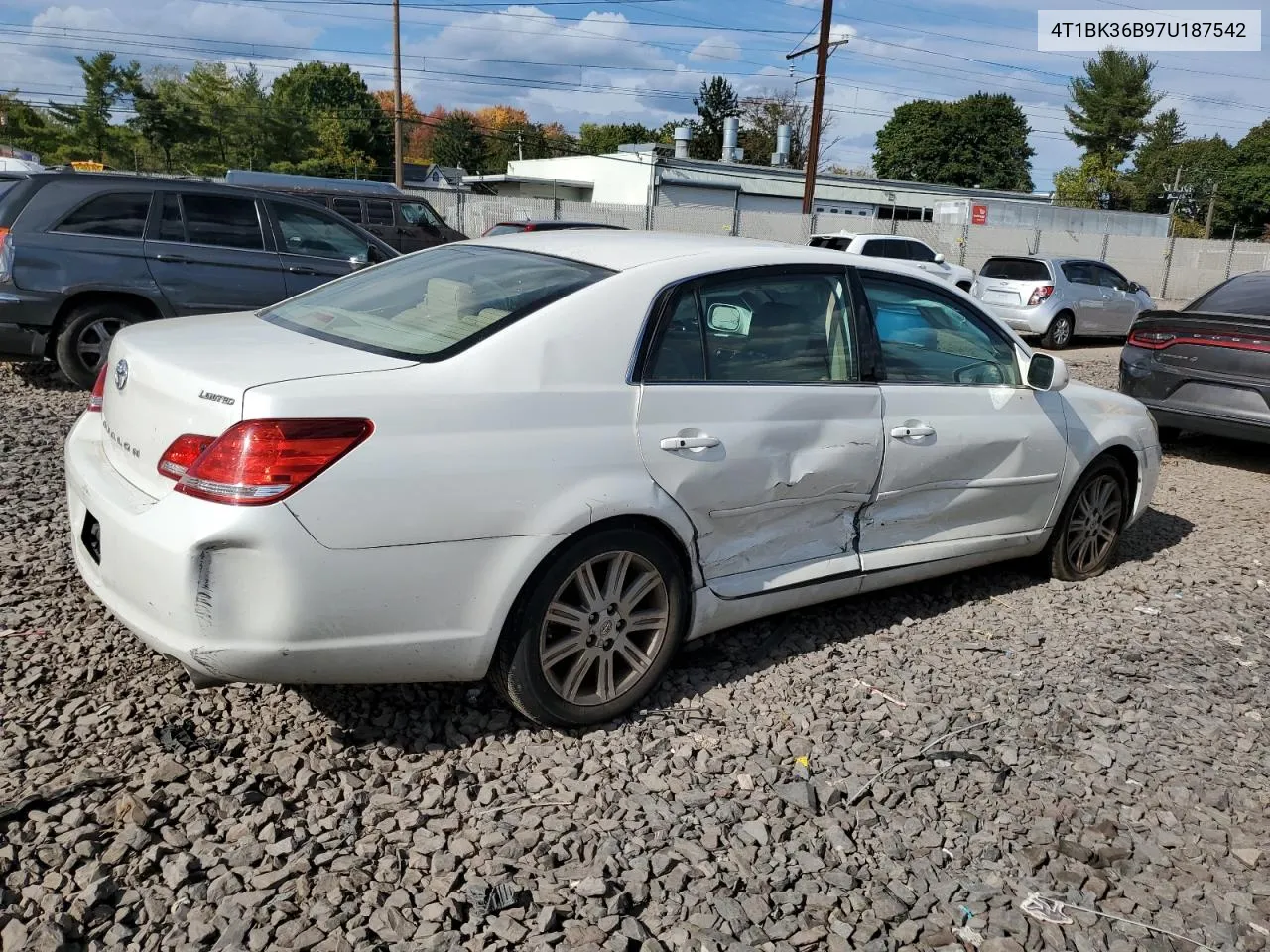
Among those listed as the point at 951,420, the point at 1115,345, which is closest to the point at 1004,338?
the point at 951,420

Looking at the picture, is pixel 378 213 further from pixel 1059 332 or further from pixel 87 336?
pixel 1059 332

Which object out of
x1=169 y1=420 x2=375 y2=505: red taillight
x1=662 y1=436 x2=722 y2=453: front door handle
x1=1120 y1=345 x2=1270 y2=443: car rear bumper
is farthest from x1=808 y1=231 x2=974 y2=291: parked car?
x1=169 y1=420 x2=375 y2=505: red taillight

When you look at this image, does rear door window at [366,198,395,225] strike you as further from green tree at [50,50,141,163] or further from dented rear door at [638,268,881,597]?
green tree at [50,50,141,163]

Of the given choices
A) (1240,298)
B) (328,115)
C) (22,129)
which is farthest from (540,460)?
(328,115)

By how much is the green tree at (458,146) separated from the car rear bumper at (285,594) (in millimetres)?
87045

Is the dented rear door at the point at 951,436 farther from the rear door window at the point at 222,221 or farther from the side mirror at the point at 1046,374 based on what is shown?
the rear door window at the point at 222,221

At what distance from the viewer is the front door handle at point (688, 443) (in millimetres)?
3311

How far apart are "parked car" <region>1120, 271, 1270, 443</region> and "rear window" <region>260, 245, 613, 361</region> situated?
239 inches

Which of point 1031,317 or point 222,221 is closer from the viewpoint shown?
point 222,221

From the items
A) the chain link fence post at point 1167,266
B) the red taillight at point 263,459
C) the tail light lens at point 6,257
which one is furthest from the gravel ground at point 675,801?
the chain link fence post at point 1167,266

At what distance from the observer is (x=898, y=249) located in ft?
66.5

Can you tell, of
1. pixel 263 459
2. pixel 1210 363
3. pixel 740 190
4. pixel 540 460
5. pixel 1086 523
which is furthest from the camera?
pixel 740 190

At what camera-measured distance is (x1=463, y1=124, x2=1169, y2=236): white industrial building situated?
45.4 meters

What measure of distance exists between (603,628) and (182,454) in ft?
4.43
